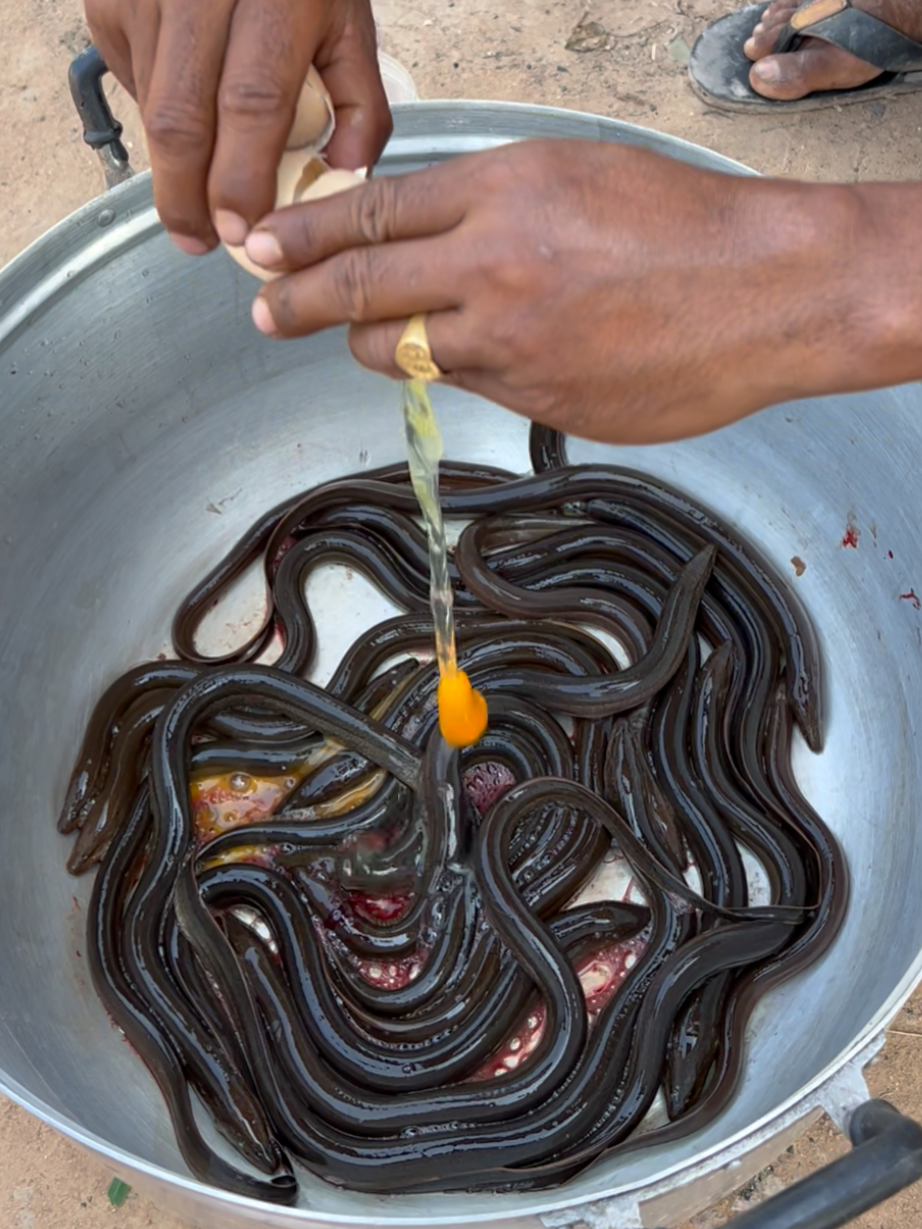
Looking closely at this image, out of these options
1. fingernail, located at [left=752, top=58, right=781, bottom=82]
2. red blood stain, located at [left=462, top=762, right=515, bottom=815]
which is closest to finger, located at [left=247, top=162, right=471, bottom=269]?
red blood stain, located at [left=462, top=762, right=515, bottom=815]

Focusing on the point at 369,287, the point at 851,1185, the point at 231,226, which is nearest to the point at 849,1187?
the point at 851,1185

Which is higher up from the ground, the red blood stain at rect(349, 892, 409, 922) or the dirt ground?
the dirt ground

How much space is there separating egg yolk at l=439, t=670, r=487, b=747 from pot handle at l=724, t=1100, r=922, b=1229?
0.71m

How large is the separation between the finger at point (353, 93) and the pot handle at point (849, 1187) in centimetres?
108

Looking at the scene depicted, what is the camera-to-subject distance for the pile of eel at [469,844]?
141 cm

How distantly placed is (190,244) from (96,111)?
21.0 inches

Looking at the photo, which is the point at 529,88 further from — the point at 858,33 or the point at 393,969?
the point at 393,969

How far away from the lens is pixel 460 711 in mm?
1396

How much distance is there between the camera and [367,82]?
3.68 feet

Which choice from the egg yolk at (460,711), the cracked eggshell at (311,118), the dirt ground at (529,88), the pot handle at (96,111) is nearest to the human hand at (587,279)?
the cracked eggshell at (311,118)

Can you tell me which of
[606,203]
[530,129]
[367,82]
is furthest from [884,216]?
[530,129]

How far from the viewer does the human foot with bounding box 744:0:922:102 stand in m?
2.48

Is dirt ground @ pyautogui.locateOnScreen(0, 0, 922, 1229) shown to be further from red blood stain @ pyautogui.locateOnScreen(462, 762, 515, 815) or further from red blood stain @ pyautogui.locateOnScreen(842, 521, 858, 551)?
red blood stain @ pyautogui.locateOnScreen(462, 762, 515, 815)

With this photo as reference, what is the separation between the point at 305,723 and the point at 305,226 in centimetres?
105
